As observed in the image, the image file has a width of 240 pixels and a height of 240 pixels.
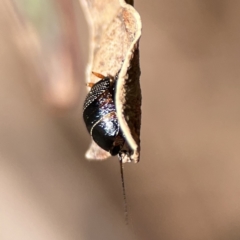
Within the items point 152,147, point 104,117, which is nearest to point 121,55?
point 104,117

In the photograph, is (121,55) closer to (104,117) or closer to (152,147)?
(104,117)

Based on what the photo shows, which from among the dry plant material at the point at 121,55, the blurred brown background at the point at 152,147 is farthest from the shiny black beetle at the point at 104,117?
the blurred brown background at the point at 152,147

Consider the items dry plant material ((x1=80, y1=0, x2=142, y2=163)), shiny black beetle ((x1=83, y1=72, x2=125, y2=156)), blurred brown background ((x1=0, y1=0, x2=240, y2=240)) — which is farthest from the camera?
blurred brown background ((x1=0, y1=0, x2=240, y2=240))

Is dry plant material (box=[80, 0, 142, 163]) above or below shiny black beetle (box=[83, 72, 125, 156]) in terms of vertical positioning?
above

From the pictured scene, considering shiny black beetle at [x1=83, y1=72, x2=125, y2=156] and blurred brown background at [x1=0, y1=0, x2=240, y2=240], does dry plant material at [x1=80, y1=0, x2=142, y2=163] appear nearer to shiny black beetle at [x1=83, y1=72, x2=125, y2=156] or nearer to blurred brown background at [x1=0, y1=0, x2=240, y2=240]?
shiny black beetle at [x1=83, y1=72, x2=125, y2=156]

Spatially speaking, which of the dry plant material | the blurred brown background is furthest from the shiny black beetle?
the blurred brown background

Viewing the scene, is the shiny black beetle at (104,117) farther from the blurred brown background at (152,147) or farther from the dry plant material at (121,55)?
the blurred brown background at (152,147)

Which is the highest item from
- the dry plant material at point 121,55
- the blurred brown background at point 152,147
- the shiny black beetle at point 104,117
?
the dry plant material at point 121,55

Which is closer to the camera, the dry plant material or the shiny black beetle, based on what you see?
the dry plant material
